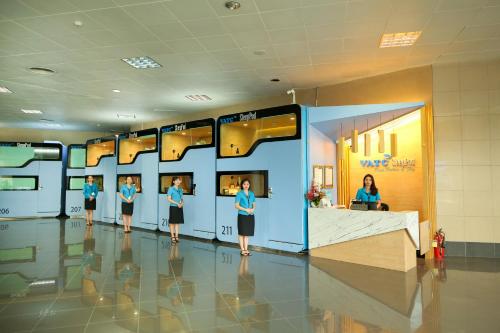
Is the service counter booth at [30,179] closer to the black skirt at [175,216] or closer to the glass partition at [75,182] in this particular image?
the glass partition at [75,182]

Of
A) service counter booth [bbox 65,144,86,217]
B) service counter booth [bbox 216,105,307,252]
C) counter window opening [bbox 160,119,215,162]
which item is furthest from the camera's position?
service counter booth [bbox 65,144,86,217]

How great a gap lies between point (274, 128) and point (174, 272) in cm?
378

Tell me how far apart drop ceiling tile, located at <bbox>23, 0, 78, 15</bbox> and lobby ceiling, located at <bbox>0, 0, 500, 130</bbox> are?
14 mm

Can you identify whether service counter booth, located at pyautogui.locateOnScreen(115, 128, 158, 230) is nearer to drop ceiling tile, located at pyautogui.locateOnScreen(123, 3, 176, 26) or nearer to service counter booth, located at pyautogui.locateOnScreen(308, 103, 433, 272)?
service counter booth, located at pyautogui.locateOnScreen(308, 103, 433, 272)

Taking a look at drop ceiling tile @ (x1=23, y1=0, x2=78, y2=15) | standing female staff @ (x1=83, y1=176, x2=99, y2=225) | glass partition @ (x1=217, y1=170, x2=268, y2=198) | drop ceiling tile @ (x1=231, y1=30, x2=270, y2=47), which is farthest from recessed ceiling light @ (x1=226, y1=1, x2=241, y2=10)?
standing female staff @ (x1=83, y1=176, x2=99, y2=225)

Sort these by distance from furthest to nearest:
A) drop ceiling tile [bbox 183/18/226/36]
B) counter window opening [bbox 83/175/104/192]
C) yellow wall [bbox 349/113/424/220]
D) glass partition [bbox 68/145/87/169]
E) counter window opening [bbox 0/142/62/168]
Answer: glass partition [bbox 68/145/87/169] < counter window opening [bbox 0/142/62/168] < counter window opening [bbox 83/175/104/192] < yellow wall [bbox 349/113/424/220] < drop ceiling tile [bbox 183/18/226/36]

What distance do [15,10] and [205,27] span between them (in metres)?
2.71

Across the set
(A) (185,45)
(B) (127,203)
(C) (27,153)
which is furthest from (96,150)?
(A) (185,45)

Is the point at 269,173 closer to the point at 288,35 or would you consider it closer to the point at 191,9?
the point at 288,35

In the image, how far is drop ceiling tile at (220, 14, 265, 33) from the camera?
515 cm

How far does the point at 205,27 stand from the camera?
5.49 meters

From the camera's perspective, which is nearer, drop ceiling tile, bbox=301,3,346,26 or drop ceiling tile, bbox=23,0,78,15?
drop ceiling tile, bbox=23,0,78,15

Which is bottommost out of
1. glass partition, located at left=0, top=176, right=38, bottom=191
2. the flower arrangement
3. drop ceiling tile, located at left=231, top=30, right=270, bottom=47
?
the flower arrangement

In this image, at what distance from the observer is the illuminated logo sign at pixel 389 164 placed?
27.4 feet
